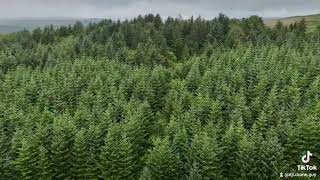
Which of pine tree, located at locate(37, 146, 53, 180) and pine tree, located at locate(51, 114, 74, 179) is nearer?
pine tree, located at locate(37, 146, 53, 180)

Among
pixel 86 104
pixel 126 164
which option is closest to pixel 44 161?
pixel 126 164

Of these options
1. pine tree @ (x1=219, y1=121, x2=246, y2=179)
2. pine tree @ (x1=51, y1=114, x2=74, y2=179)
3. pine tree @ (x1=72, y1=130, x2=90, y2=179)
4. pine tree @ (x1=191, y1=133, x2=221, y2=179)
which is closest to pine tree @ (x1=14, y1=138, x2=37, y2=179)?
pine tree @ (x1=51, y1=114, x2=74, y2=179)

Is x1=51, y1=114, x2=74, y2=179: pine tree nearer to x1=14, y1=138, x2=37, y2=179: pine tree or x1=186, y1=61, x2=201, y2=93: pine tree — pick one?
x1=14, y1=138, x2=37, y2=179: pine tree

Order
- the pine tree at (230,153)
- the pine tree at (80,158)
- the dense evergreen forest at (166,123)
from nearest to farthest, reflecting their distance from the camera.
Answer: the dense evergreen forest at (166,123) < the pine tree at (230,153) < the pine tree at (80,158)

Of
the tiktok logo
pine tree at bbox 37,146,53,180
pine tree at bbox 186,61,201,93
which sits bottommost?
pine tree at bbox 37,146,53,180

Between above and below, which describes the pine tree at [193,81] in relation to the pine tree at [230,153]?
above

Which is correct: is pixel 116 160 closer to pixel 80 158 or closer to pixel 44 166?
pixel 80 158
